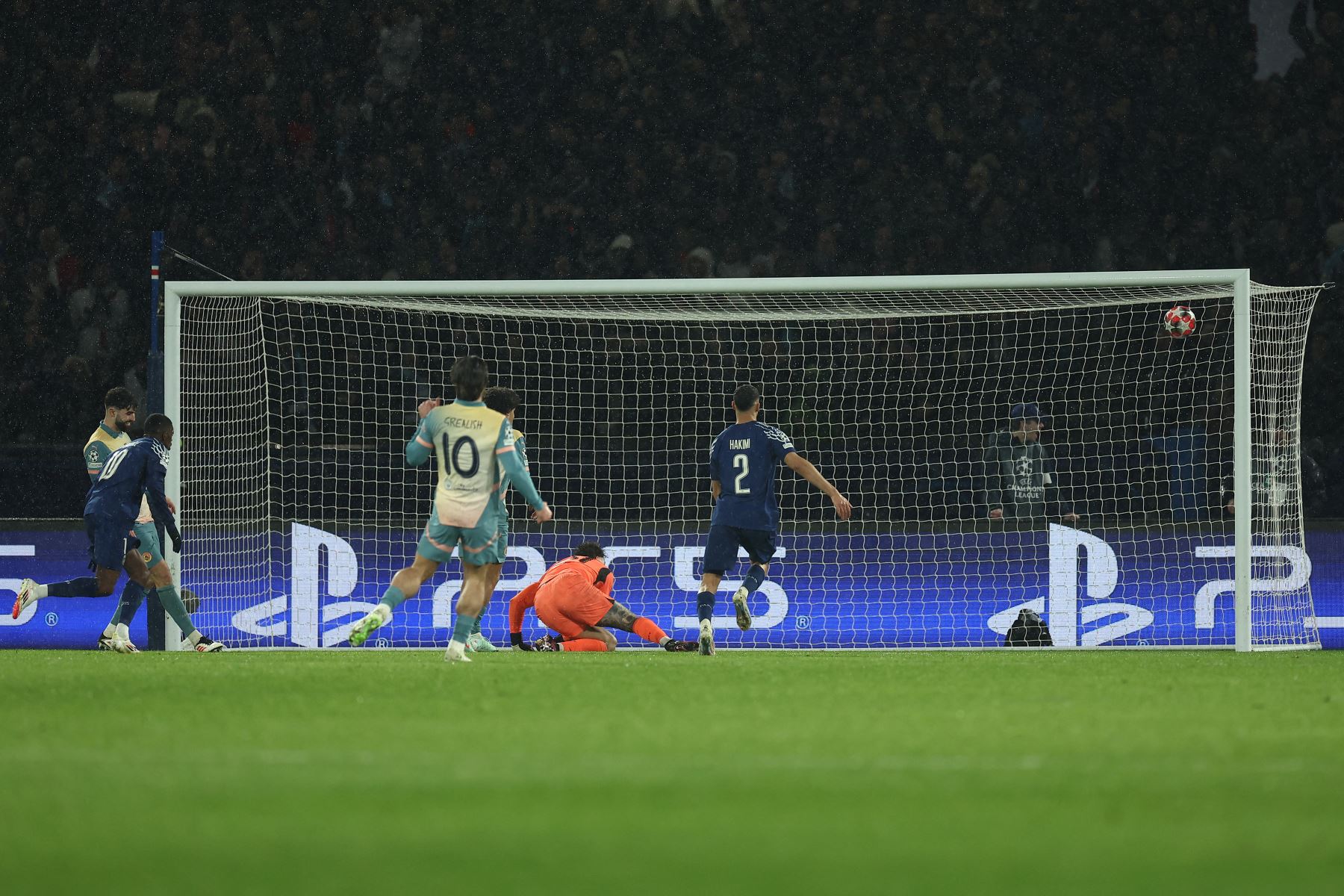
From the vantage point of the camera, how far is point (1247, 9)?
15906 millimetres

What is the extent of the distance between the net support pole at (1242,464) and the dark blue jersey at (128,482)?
662 cm

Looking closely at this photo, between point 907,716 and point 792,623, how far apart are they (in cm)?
605

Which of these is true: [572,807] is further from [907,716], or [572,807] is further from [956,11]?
[956,11]

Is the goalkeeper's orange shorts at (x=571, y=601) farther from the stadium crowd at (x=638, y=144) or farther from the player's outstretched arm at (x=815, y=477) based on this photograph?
the stadium crowd at (x=638, y=144)

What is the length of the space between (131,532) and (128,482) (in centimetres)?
36

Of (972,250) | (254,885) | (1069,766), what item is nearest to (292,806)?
(254,885)

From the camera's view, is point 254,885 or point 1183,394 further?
point 1183,394

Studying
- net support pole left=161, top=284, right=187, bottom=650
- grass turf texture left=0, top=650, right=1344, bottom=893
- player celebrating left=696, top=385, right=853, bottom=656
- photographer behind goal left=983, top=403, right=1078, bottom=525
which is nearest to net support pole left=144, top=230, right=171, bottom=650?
net support pole left=161, top=284, right=187, bottom=650

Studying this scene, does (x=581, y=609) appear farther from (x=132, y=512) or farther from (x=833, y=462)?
(x=833, y=462)

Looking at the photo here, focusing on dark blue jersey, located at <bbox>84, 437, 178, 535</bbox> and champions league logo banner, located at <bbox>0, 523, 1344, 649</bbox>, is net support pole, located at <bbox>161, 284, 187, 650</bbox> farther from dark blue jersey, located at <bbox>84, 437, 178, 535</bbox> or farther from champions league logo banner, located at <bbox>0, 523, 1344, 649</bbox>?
dark blue jersey, located at <bbox>84, 437, 178, 535</bbox>

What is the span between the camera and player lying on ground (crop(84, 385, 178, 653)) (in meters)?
10.4

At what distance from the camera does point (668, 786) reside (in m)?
4.02

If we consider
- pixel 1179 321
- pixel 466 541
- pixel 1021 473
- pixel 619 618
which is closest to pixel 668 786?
pixel 466 541

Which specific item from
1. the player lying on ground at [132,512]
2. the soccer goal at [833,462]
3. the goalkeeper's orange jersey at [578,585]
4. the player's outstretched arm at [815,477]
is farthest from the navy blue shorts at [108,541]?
the player's outstretched arm at [815,477]
